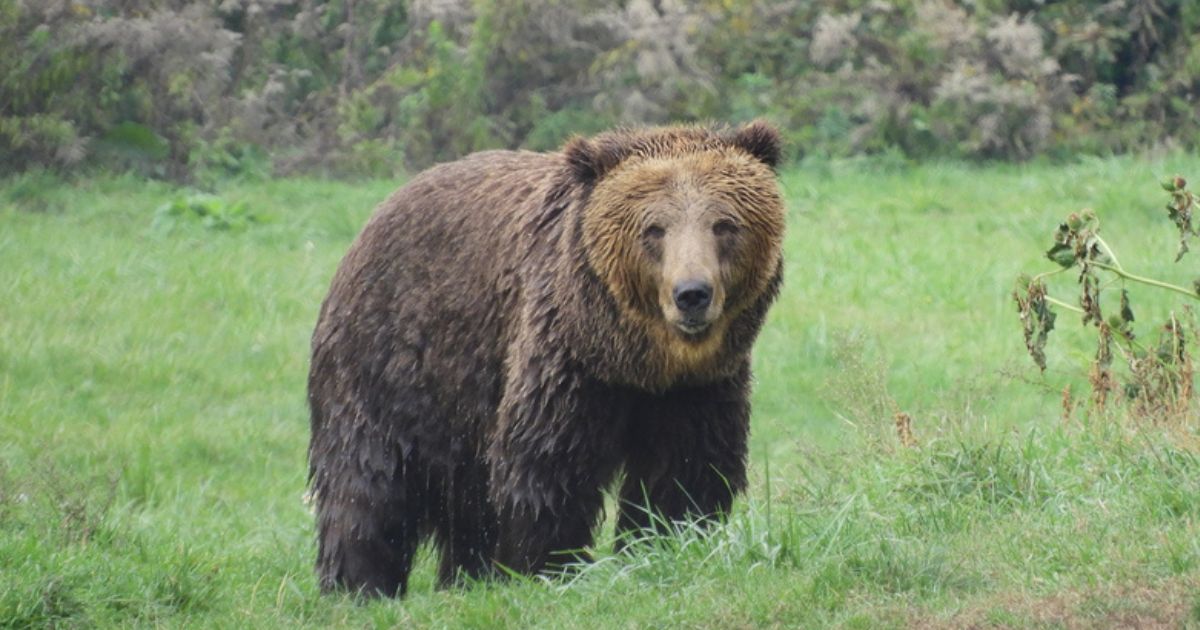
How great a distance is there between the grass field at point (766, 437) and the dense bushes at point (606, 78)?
0.69m

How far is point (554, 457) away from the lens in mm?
6285

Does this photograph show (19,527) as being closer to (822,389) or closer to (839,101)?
(822,389)

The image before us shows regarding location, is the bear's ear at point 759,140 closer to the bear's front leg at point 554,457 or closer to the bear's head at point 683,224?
the bear's head at point 683,224

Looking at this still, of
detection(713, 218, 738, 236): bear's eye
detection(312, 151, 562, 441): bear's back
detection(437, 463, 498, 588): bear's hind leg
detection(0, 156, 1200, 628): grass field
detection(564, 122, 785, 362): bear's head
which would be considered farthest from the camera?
detection(437, 463, 498, 588): bear's hind leg

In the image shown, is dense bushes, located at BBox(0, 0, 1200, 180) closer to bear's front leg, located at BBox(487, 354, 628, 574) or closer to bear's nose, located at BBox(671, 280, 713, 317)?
bear's front leg, located at BBox(487, 354, 628, 574)

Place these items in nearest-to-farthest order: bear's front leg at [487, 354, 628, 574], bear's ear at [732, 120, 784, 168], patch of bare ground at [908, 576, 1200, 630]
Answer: patch of bare ground at [908, 576, 1200, 630]
bear's front leg at [487, 354, 628, 574]
bear's ear at [732, 120, 784, 168]

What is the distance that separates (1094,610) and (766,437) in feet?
17.7

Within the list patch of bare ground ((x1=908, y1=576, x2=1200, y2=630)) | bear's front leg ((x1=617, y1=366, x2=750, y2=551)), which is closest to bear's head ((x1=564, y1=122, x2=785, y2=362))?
bear's front leg ((x1=617, y1=366, x2=750, y2=551))

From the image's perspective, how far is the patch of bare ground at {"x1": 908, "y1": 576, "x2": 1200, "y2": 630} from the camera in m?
5.06

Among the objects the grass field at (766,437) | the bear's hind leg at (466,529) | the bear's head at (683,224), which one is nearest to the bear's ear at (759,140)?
the bear's head at (683,224)

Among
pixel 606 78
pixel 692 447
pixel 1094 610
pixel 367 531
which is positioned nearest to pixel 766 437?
pixel 367 531

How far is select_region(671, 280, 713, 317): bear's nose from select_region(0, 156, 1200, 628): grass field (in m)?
0.71

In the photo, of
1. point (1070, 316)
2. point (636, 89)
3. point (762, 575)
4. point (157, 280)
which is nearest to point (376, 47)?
point (636, 89)

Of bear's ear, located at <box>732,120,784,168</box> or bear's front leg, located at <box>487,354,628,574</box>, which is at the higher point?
bear's ear, located at <box>732,120,784,168</box>
